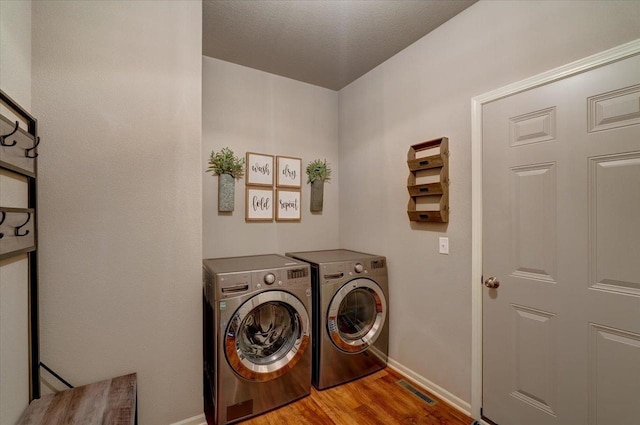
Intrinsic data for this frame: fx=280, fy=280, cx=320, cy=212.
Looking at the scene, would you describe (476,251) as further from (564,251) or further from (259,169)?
(259,169)

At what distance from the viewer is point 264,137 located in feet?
8.93

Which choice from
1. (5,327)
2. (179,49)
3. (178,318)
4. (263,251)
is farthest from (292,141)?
(5,327)

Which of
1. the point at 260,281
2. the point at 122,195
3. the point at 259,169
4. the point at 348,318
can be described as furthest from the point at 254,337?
the point at 259,169

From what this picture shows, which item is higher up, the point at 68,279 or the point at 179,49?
the point at 179,49

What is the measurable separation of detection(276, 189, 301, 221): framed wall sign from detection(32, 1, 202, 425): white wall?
43.5 inches

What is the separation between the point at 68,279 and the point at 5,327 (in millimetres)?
365

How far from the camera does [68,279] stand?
1.43 meters

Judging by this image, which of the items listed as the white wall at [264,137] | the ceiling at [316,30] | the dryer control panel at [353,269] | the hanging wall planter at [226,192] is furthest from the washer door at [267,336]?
the ceiling at [316,30]

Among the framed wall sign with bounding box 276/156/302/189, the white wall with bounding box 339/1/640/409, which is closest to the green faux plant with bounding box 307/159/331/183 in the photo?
the framed wall sign with bounding box 276/156/302/189

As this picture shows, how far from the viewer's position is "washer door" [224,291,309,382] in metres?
1.75

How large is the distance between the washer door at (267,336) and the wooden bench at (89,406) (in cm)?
53

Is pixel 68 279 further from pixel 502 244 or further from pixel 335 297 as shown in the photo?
pixel 502 244

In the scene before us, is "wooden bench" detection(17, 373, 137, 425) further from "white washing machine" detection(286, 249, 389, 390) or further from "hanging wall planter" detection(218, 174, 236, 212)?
"hanging wall planter" detection(218, 174, 236, 212)

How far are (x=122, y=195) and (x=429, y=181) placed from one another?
1.99m
